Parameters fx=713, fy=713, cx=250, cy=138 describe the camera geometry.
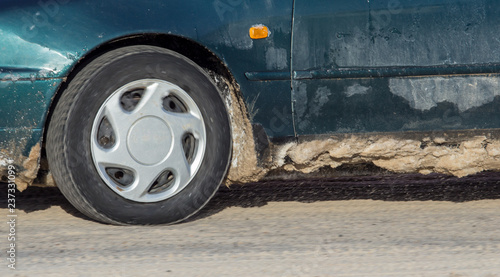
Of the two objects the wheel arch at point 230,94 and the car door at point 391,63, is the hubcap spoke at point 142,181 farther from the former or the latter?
the car door at point 391,63

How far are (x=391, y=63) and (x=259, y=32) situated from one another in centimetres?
65

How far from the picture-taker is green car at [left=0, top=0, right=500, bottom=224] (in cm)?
317

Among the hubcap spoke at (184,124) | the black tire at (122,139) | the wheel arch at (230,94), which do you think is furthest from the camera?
the wheel arch at (230,94)

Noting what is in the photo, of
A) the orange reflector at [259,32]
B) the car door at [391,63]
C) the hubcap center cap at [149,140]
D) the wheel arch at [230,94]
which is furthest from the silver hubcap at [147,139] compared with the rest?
the car door at [391,63]

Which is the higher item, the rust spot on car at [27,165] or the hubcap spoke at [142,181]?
the rust spot on car at [27,165]

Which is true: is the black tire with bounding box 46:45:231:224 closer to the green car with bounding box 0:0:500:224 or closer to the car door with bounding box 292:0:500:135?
the green car with bounding box 0:0:500:224

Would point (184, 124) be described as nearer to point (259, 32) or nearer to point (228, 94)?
point (228, 94)

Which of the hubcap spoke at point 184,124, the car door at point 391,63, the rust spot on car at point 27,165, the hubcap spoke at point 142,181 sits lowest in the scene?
the hubcap spoke at point 142,181

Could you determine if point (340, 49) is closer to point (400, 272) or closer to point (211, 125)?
point (211, 125)

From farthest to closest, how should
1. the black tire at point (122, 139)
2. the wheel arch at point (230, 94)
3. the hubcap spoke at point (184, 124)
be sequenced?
the wheel arch at point (230, 94), the hubcap spoke at point (184, 124), the black tire at point (122, 139)

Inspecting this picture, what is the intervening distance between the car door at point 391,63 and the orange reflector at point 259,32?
0.14m

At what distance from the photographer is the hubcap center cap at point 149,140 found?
10.5ft

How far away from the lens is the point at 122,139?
3191 mm

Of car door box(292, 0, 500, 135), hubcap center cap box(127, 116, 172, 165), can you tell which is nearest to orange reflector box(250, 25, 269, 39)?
car door box(292, 0, 500, 135)
